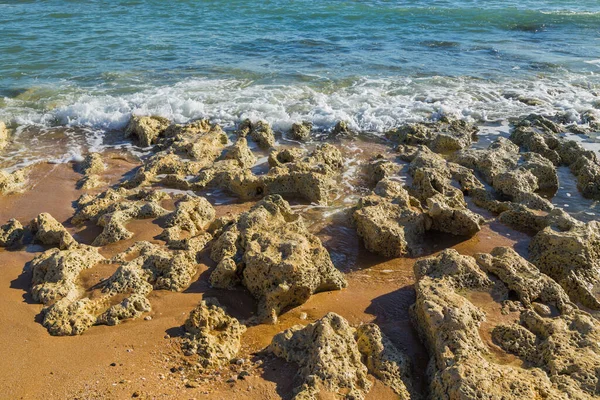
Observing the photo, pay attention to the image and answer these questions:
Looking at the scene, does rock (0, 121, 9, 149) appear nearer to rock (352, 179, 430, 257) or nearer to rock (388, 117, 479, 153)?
rock (352, 179, 430, 257)

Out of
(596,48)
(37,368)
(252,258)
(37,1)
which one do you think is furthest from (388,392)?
(37,1)

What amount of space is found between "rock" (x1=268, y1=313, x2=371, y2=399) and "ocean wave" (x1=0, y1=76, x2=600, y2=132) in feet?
21.3

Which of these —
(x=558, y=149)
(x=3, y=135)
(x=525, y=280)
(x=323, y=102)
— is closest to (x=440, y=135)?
(x=558, y=149)

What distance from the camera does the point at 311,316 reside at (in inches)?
182

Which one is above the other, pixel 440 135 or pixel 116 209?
pixel 440 135

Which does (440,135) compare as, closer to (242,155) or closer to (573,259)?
(242,155)

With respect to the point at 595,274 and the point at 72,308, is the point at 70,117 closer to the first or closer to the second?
the point at 72,308

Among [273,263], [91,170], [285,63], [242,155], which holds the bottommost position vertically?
[91,170]

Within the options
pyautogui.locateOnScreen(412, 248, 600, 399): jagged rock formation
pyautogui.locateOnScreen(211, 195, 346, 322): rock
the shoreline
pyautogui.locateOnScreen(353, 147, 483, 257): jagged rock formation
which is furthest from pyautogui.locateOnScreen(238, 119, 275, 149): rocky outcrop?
pyautogui.locateOnScreen(412, 248, 600, 399): jagged rock formation

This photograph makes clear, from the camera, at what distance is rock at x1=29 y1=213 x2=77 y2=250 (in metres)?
5.54

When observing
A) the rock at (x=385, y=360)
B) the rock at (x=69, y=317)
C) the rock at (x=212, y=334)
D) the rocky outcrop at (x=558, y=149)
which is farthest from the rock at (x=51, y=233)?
the rocky outcrop at (x=558, y=149)

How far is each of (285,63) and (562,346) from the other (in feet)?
38.3

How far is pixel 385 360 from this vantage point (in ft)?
12.7

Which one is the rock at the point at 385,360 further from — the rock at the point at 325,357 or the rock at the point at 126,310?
the rock at the point at 126,310
